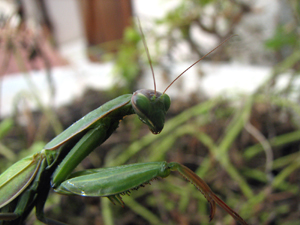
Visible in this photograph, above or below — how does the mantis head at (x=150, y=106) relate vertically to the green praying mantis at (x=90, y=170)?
above

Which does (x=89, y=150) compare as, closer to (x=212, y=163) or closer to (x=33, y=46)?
(x=212, y=163)

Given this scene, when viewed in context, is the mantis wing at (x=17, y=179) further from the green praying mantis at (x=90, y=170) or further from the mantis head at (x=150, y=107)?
the mantis head at (x=150, y=107)

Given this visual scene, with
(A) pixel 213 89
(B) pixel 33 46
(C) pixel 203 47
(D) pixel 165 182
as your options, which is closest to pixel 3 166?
(B) pixel 33 46

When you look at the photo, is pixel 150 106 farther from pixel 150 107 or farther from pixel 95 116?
pixel 95 116

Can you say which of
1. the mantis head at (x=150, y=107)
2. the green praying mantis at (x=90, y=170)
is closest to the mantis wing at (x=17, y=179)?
the green praying mantis at (x=90, y=170)

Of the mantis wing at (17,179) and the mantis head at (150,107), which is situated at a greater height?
the mantis head at (150,107)

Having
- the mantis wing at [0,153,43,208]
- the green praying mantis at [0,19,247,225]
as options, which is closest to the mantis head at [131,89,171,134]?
the green praying mantis at [0,19,247,225]

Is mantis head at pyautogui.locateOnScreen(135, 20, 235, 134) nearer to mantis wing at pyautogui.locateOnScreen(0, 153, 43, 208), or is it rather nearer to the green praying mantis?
the green praying mantis
